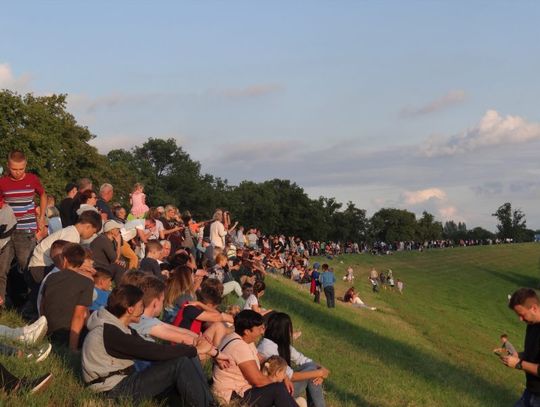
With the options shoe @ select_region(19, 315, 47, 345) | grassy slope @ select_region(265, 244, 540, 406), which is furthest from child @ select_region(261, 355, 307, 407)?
grassy slope @ select_region(265, 244, 540, 406)

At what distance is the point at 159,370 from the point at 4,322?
13.2ft

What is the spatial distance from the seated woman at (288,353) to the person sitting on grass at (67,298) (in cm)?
230

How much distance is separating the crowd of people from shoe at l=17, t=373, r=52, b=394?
11mm

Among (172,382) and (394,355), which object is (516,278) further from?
(172,382)

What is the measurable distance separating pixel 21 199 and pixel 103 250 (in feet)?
5.19

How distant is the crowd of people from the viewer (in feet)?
23.6

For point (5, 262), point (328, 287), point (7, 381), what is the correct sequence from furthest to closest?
1. point (328, 287)
2. point (5, 262)
3. point (7, 381)

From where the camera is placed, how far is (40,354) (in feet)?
26.0

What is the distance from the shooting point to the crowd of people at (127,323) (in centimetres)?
719

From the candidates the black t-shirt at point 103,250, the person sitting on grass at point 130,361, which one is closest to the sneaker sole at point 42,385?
the person sitting on grass at point 130,361

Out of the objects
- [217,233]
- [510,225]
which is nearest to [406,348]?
[217,233]

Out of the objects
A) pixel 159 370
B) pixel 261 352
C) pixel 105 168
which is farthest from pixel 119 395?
pixel 105 168

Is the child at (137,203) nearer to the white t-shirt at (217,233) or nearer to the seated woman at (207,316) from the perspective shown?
the white t-shirt at (217,233)

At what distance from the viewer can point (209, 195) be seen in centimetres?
9662
